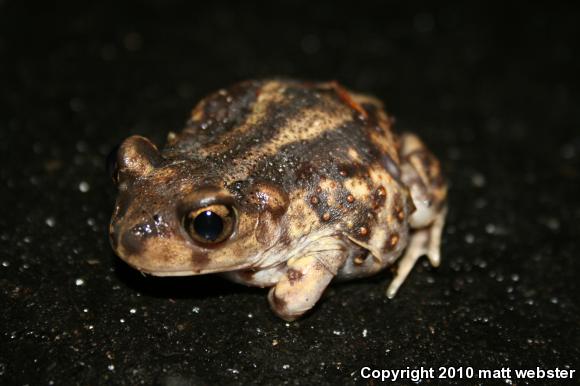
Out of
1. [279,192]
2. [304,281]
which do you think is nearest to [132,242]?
[279,192]

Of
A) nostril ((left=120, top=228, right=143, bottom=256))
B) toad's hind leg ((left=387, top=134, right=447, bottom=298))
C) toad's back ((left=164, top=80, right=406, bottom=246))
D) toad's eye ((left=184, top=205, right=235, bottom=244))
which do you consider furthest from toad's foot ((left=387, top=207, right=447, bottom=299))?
nostril ((left=120, top=228, right=143, bottom=256))

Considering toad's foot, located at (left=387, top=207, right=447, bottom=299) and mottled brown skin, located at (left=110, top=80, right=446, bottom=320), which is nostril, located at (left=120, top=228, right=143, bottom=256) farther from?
toad's foot, located at (left=387, top=207, right=447, bottom=299)

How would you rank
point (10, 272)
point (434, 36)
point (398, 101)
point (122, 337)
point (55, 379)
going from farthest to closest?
point (434, 36) → point (398, 101) → point (10, 272) → point (122, 337) → point (55, 379)

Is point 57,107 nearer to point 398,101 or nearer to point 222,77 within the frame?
point 222,77

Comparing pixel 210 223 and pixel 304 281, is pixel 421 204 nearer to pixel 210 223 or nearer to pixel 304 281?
pixel 304 281

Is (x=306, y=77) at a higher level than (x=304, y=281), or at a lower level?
higher

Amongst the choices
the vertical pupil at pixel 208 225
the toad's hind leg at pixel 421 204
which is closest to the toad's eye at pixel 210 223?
the vertical pupil at pixel 208 225

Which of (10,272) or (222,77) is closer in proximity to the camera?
(10,272)

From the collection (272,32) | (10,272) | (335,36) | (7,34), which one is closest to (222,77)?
(272,32)
